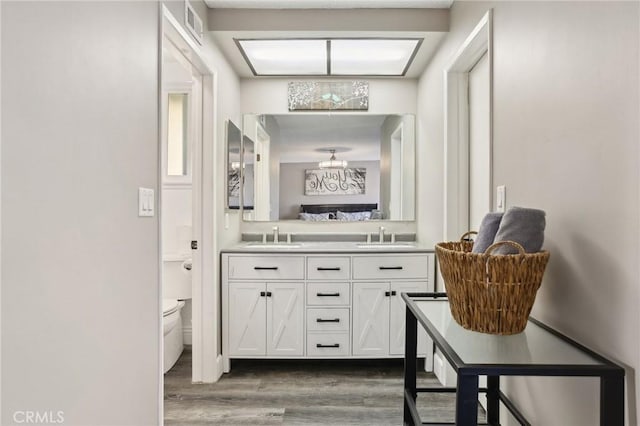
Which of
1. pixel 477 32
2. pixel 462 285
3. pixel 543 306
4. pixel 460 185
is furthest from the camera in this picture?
pixel 460 185

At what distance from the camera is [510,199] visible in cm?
156

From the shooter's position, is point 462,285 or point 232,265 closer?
point 462,285

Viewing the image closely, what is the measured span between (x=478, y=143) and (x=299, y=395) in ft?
6.33

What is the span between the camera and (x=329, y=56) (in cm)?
270

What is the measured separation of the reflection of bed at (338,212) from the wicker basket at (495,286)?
6.82 ft

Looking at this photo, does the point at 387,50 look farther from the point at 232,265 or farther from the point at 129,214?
the point at 129,214

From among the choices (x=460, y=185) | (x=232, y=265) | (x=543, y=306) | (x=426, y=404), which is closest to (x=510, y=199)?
(x=543, y=306)

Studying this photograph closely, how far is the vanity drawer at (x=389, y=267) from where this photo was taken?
8.55ft

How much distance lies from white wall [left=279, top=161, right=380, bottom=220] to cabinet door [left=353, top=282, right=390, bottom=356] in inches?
34.3

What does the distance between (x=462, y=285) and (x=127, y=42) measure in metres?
1.44

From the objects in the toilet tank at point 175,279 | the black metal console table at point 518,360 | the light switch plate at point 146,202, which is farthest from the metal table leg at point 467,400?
the toilet tank at point 175,279

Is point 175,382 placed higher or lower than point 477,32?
lower

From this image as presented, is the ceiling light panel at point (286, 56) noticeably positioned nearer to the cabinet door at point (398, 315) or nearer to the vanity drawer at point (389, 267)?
the vanity drawer at point (389, 267)

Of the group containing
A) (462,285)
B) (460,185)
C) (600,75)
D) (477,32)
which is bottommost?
(462,285)
